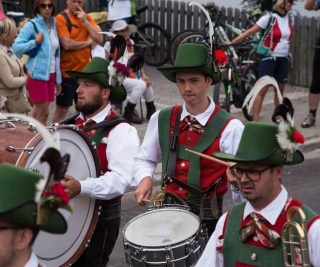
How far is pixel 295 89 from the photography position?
16.6 metres

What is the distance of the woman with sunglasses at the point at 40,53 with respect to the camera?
11.5m

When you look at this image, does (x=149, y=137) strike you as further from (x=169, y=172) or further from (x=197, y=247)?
(x=197, y=247)

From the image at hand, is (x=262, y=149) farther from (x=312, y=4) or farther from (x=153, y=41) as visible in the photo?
(x=153, y=41)

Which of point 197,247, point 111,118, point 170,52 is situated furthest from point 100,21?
point 197,247

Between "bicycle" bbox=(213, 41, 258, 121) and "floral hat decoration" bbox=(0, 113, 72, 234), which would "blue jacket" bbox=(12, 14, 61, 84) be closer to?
"bicycle" bbox=(213, 41, 258, 121)

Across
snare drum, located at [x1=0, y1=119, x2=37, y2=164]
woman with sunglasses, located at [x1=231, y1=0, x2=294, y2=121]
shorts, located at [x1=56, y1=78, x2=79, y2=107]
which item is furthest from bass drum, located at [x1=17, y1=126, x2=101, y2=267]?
woman with sunglasses, located at [x1=231, y1=0, x2=294, y2=121]

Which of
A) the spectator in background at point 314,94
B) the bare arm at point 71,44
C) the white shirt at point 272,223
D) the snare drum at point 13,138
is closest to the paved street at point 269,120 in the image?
the spectator in background at point 314,94

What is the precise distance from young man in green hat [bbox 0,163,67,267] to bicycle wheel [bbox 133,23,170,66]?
13.0 meters

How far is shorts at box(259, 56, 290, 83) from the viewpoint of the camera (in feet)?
45.8

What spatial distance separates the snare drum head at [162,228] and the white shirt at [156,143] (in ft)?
1.56

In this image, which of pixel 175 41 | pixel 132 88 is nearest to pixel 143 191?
pixel 132 88

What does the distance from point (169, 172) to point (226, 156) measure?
1589mm

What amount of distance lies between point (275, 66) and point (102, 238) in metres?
7.61

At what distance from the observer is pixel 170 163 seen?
21.7ft
